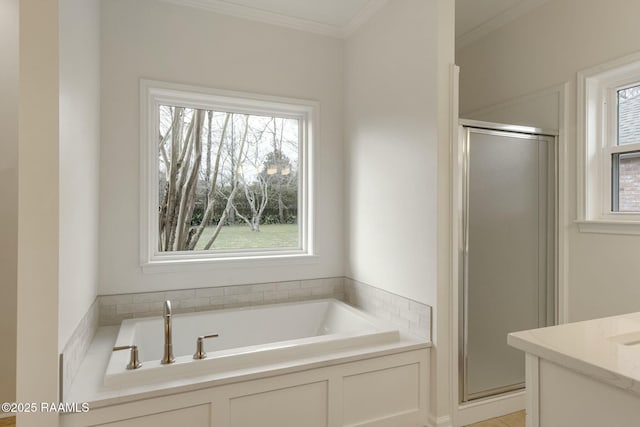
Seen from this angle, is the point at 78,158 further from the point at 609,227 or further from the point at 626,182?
the point at 626,182

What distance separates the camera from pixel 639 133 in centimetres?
208

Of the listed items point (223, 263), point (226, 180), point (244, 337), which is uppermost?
point (226, 180)

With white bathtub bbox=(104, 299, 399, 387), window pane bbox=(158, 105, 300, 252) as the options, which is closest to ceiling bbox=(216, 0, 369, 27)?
window pane bbox=(158, 105, 300, 252)

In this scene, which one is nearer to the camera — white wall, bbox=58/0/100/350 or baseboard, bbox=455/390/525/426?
white wall, bbox=58/0/100/350

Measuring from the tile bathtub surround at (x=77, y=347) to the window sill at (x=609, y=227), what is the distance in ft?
9.49

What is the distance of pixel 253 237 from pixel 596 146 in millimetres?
2461

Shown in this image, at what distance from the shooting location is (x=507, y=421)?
82.9 inches

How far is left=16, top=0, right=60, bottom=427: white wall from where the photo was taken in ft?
4.25

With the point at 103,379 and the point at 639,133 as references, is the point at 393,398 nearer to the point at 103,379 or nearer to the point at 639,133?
the point at 103,379

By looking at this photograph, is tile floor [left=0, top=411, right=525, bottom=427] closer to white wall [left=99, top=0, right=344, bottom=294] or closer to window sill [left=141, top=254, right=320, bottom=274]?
white wall [left=99, top=0, right=344, bottom=294]

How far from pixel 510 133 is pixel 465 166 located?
45 centimetres

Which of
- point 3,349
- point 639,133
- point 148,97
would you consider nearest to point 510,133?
point 639,133

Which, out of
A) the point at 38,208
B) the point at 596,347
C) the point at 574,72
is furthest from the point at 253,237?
the point at 574,72

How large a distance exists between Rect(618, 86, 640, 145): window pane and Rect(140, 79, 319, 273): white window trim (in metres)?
2.02
